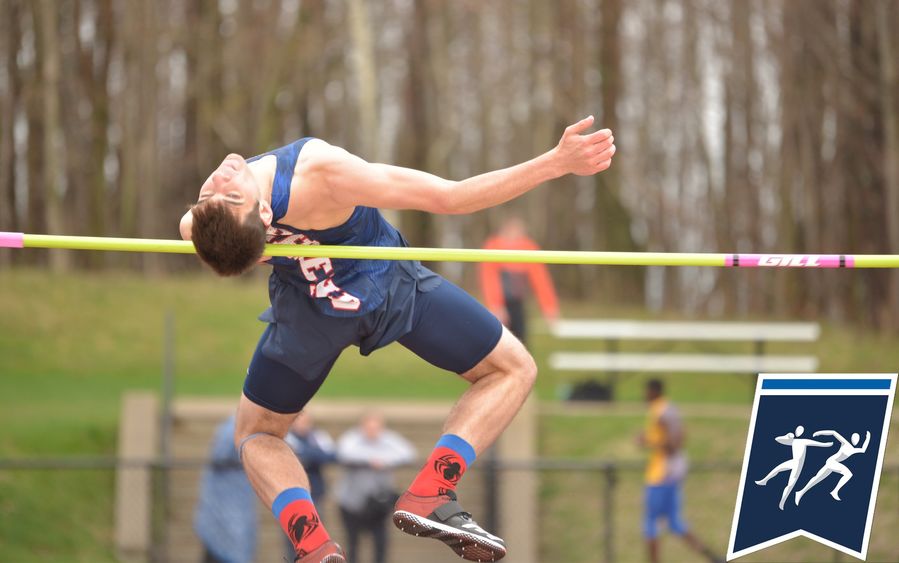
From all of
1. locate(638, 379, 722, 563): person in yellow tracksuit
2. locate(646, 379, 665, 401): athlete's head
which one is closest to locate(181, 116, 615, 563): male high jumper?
locate(638, 379, 722, 563): person in yellow tracksuit

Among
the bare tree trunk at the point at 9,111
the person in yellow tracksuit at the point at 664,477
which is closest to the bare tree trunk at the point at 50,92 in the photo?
the bare tree trunk at the point at 9,111

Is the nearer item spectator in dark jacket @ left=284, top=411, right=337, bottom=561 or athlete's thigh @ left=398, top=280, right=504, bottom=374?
athlete's thigh @ left=398, top=280, right=504, bottom=374

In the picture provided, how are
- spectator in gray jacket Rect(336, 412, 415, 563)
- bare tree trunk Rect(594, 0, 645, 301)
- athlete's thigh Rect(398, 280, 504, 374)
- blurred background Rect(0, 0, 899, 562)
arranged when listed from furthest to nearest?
bare tree trunk Rect(594, 0, 645, 301)
blurred background Rect(0, 0, 899, 562)
spectator in gray jacket Rect(336, 412, 415, 563)
athlete's thigh Rect(398, 280, 504, 374)

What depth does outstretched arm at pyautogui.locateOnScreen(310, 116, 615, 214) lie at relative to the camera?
4.59 metres

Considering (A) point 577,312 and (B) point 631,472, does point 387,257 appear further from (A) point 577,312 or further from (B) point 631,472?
(A) point 577,312

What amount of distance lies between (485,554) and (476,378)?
0.73 m

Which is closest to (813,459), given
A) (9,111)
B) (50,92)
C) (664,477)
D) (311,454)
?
(311,454)

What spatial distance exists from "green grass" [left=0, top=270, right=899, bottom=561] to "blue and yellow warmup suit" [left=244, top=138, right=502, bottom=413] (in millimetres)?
3889

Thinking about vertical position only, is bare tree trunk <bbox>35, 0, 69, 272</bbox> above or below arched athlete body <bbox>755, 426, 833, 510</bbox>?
above

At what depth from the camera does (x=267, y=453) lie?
5145mm

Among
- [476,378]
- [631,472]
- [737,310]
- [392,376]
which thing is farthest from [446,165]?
[476,378]

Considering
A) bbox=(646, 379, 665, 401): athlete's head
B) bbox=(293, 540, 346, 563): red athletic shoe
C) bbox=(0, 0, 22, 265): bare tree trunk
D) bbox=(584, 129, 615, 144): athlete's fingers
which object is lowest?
bbox=(646, 379, 665, 401): athlete's head

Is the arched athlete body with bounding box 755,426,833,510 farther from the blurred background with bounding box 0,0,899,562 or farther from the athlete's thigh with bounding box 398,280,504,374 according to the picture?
the blurred background with bounding box 0,0,899,562

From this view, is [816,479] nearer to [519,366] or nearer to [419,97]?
[519,366]
